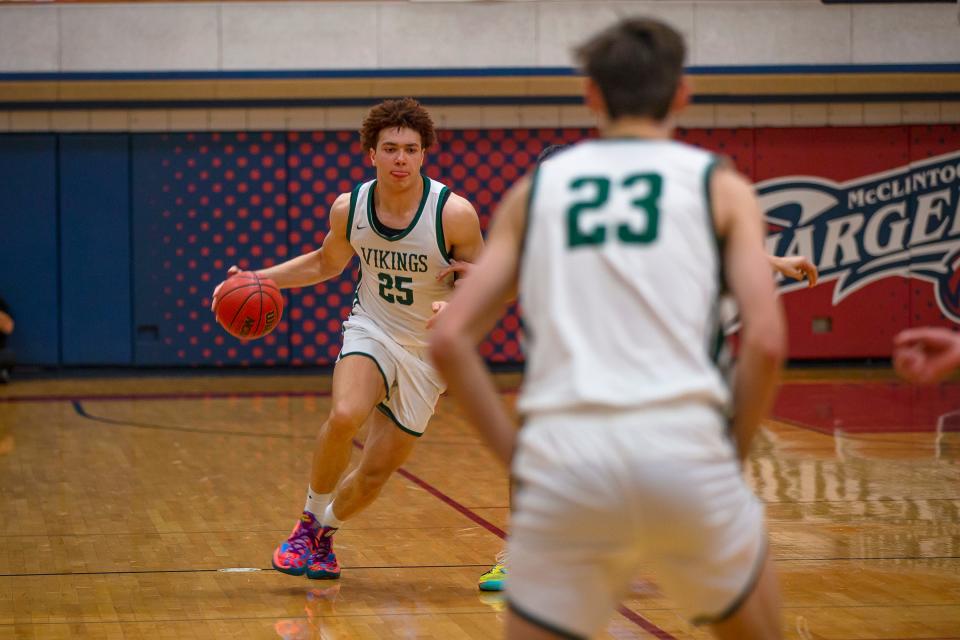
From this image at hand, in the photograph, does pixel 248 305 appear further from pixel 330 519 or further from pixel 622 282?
pixel 622 282

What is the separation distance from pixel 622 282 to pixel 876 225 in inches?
526

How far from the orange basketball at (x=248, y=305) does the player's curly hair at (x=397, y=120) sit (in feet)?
2.48

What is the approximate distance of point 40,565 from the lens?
19.1 feet

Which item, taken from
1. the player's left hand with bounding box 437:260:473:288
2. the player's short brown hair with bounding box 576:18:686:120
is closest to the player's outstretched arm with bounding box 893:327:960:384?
the player's short brown hair with bounding box 576:18:686:120

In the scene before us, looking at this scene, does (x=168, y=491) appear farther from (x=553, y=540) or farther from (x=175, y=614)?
(x=553, y=540)

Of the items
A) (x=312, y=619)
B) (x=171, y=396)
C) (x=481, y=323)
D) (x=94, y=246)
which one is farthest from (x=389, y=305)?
(x=94, y=246)

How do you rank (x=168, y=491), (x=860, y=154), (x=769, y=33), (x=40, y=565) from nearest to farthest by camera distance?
1. (x=40, y=565)
2. (x=168, y=491)
3. (x=769, y=33)
4. (x=860, y=154)

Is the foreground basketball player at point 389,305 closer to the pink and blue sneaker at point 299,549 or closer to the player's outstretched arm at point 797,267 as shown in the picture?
the pink and blue sneaker at point 299,549

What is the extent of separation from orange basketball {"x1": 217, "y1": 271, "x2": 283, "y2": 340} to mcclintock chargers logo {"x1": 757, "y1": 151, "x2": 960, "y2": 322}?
9.93 m

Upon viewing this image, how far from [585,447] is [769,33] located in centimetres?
1216

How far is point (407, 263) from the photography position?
554 centimetres

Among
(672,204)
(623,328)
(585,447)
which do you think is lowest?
(585,447)

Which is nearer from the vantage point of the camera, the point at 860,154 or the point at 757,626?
the point at 757,626

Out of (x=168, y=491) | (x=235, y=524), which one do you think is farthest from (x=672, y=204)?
(x=168, y=491)
